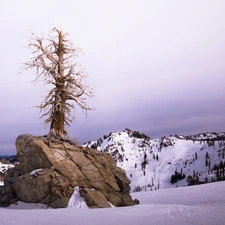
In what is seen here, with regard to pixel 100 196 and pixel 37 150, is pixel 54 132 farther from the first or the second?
pixel 100 196

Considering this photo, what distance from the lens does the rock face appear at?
1550 cm

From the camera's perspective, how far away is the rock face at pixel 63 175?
1550 cm

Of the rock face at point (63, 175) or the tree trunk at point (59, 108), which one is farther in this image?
the tree trunk at point (59, 108)

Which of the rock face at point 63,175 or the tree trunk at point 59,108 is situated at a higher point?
the tree trunk at point 59,108

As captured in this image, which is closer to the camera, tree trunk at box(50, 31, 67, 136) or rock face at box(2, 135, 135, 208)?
rock face at box(2, 135, 135, 208)

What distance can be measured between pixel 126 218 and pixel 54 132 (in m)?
10.6

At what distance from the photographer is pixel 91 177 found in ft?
56.5

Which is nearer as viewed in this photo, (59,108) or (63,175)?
(63,175)

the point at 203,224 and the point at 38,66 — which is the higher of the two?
the point at 38,66

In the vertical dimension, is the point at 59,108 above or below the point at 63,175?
above

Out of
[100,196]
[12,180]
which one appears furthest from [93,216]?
[12,180]

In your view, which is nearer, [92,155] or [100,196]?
[100,196]

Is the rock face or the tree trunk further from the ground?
the tree trunk

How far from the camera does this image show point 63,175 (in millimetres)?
16281
